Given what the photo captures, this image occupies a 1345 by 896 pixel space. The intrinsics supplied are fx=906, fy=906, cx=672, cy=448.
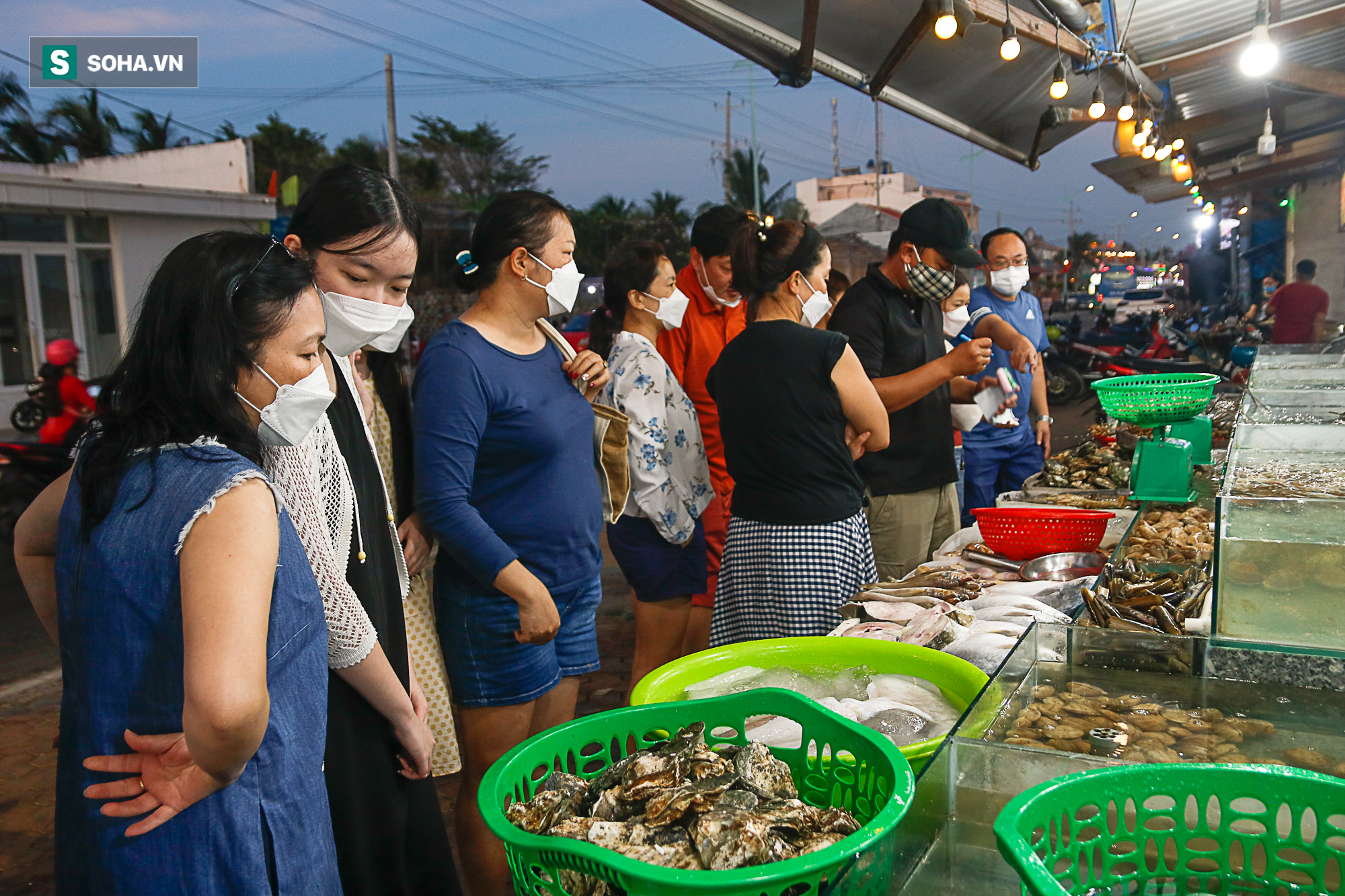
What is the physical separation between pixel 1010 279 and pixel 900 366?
70.3 inches

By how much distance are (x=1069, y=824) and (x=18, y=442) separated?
8942 millimetres

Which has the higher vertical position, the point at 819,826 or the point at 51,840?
the point at 819,826

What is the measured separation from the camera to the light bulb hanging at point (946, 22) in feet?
14.0

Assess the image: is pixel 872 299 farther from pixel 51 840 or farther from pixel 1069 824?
pixel 51 840

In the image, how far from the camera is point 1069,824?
1.00 m

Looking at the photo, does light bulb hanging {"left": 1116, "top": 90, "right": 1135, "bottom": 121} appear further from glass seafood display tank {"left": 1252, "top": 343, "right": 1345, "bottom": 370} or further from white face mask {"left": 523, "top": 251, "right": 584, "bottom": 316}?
white face mask {"left": 523, "top": 251, "right": 584, "bottom": 316}

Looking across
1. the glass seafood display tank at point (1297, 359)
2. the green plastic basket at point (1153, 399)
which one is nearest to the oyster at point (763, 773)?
the green plastic basket at point (1153, 399)

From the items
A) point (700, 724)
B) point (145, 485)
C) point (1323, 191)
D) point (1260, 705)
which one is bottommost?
point (1260, 705)

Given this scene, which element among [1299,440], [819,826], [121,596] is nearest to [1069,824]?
[819,826]

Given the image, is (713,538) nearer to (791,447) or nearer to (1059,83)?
(791,447)

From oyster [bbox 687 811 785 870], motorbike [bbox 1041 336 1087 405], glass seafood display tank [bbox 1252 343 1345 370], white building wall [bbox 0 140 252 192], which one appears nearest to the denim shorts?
oyster [bbox 687 811 785 870]

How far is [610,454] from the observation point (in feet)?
9.07

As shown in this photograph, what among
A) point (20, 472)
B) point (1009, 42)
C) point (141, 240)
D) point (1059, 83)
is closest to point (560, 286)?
point (1009, 42)

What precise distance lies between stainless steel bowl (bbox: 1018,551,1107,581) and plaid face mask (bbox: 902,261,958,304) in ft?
4.21
